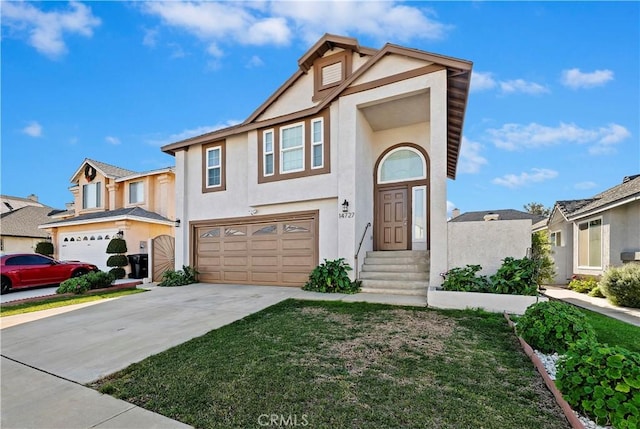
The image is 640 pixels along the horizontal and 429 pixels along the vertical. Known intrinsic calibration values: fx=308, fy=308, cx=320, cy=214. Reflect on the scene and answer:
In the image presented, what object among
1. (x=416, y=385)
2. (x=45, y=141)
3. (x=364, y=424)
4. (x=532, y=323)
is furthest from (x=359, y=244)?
(x=45, y=141)

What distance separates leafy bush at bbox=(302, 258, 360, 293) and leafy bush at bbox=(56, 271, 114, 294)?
7.49 metres

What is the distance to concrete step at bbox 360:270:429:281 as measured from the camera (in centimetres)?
838

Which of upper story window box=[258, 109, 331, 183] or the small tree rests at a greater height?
upper story window box=[258, 109, 331, 183]

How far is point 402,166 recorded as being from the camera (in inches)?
413

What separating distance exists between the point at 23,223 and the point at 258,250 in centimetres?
2434

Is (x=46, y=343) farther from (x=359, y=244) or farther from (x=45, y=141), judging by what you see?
(x=45, y=141)

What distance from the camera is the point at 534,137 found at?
1948 cm

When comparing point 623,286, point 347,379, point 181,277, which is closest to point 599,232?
point 623,286

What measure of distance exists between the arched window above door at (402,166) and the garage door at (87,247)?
44.5 feet

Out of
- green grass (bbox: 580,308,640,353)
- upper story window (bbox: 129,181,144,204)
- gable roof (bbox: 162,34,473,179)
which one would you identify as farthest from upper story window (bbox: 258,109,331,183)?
upper story window (bbox: 129,181,144,204)

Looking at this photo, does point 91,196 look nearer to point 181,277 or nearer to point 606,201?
point 181,277

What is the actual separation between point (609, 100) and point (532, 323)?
569 inches

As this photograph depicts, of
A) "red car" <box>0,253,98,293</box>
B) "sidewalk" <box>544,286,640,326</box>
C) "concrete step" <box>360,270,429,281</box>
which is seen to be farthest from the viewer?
"red car" <box>0,253,98,293</box>

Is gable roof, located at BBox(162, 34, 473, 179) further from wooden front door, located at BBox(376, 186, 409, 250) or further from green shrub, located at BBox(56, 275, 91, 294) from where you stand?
green shrub, located at BBox(56, 275, 91, 294)
